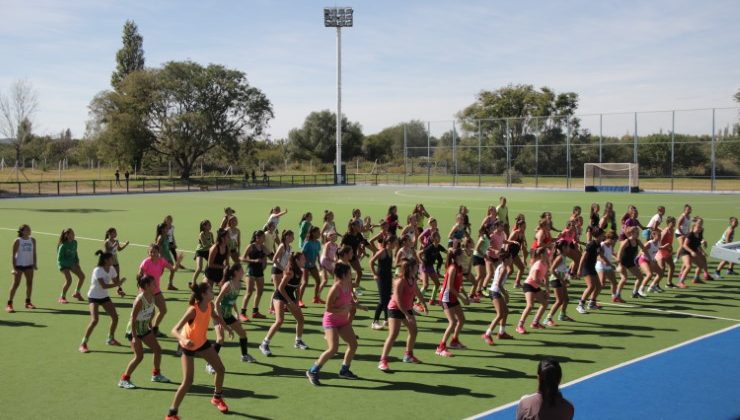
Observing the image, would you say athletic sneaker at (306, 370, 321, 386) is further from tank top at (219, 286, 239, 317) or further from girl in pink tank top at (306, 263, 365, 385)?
tank top at (219, 286, 239, 317)

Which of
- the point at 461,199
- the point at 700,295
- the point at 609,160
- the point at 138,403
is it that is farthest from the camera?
the point at 609,160

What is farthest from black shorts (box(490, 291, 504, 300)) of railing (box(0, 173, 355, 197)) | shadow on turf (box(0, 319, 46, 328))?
railing (box(0, 173, 355, 197))

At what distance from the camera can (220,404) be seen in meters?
8.19

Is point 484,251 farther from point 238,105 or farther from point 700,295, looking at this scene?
point 238,105

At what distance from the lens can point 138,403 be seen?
845 cm

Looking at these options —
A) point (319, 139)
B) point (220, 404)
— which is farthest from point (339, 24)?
point (220, 404)

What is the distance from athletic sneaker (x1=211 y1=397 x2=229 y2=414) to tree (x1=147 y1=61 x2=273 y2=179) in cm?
6626

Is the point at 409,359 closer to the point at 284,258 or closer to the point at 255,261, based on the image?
the point at 284,258

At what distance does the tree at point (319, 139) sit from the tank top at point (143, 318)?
10563 centimetres

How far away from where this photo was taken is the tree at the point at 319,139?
114375 millimetres

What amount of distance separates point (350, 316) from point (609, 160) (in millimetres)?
57759

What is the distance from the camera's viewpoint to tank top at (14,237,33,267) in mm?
13430

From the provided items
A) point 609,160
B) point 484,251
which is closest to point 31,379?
point 484,251

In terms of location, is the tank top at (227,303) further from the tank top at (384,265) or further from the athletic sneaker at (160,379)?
the tank top at (384,265)
